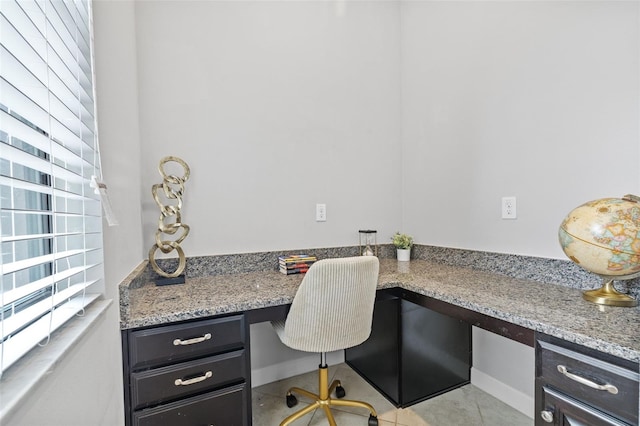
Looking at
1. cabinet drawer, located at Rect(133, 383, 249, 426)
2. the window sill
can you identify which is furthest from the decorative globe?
the window sill

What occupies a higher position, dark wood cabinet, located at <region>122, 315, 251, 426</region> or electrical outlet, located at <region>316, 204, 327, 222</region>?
electrical outlet, located at <region>316, 204, 327, 222</region>

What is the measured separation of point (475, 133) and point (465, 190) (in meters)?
0.34

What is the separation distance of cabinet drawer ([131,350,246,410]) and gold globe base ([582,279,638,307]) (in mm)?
1359

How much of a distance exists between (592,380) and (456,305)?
49 cm

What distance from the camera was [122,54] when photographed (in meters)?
1.33

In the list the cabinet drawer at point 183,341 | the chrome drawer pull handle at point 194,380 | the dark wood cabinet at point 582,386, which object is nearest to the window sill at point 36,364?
the cabinet drawer at point 183,341

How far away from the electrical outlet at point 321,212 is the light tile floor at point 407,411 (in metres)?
1.05

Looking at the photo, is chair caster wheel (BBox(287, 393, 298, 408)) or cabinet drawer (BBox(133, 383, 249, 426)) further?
chair caster wheel (BBox(287, 393, 298, 408))

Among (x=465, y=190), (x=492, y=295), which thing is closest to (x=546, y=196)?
(x=465, y=190)

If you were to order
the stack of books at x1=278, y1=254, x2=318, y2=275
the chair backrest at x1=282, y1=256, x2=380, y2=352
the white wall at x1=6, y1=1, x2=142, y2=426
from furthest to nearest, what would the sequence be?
the stack of books at x1=278, y1=254, x2=318, y2=275 < the chair backrest at x1=282, y1=256, x2=380, y2=352 < the white wall at x1=6, y1=1, x2=142, y2=426

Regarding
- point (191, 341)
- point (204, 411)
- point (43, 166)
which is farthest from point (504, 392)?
point (43, 166)

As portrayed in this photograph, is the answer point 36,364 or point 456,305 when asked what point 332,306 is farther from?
point 36,364

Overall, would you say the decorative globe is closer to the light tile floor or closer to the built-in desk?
the built-in desk

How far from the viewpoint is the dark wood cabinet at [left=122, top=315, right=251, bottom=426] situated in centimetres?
114
